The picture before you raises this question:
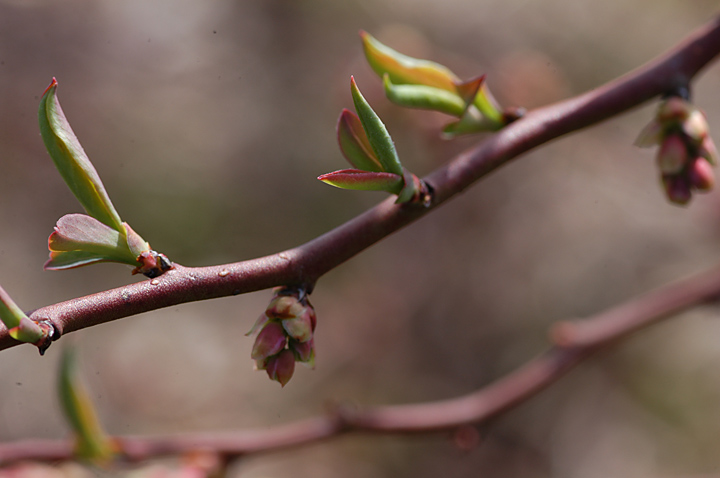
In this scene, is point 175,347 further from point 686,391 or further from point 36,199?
point 686,391

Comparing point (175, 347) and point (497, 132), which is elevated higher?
point (497, 132)

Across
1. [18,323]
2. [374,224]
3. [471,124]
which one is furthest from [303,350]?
[471,124]

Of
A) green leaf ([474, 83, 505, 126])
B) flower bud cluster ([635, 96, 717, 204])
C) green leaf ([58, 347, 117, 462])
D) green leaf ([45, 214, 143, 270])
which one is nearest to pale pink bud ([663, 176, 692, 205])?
flower bud cluster ([635, 96, 717, 204])

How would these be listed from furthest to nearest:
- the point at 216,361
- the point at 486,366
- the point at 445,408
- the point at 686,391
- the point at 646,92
A: the point at 216,361, the point at 486,366, the point at 686,391, the point at 445,408, the point at 646,92

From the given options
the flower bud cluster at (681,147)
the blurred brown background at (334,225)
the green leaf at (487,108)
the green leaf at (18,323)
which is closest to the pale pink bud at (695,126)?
the flower bud cluster at (681,147)

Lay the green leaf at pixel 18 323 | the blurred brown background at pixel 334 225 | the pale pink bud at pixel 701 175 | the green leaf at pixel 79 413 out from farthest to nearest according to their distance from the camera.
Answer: the blurred brown background at pixel 334 225, the green leaf at pixel 79 413, the pale pink bud at pixel 701 175, the green leaf at pixel 18 323

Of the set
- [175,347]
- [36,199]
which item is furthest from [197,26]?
[175,347]

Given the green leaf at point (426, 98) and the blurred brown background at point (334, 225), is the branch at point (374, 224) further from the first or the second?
the blurred brown background at point (334, 225)
